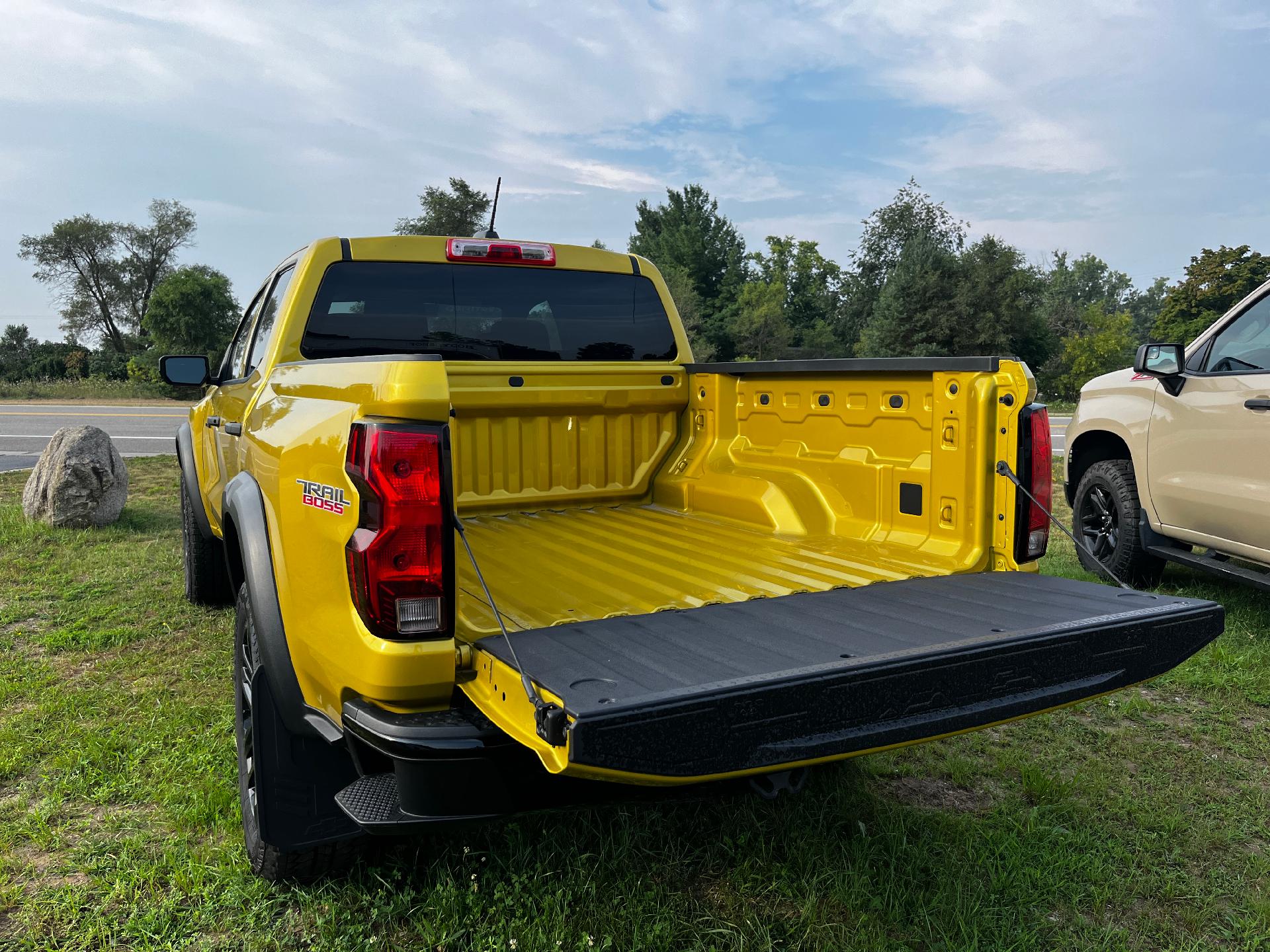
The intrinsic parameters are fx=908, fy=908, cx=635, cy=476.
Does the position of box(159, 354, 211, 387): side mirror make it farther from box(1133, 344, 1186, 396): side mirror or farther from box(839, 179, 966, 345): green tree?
box(839, 179, 966, 345): green tree

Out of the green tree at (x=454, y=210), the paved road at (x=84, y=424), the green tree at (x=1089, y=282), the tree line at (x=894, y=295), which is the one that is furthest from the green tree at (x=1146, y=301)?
the paved road at (x=84, y=424)

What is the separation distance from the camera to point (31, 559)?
7078mm

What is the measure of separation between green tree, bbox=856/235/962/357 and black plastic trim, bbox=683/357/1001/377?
42215 millimetres

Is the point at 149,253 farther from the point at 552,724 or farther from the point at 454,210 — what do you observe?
the point at 552,724

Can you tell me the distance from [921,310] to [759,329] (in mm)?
10567

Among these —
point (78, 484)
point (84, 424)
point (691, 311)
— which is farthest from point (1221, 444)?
point (691, 311)

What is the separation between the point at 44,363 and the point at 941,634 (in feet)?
181

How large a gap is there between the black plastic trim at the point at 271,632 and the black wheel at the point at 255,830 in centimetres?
7

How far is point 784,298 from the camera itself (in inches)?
2450

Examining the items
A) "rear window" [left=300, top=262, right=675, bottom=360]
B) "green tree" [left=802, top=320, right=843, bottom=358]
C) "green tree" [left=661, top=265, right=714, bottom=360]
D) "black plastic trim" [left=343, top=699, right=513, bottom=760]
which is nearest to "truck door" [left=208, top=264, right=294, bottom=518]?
"rear window" [left=300, top=262, right=675, bottom=360]

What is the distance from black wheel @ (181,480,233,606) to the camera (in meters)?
5.53

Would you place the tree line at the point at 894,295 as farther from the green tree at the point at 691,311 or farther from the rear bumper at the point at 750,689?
→ the rear bumper at the point at 750,689

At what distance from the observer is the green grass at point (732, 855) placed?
256 cm

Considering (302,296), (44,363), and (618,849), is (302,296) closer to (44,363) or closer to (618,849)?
(618,849)
